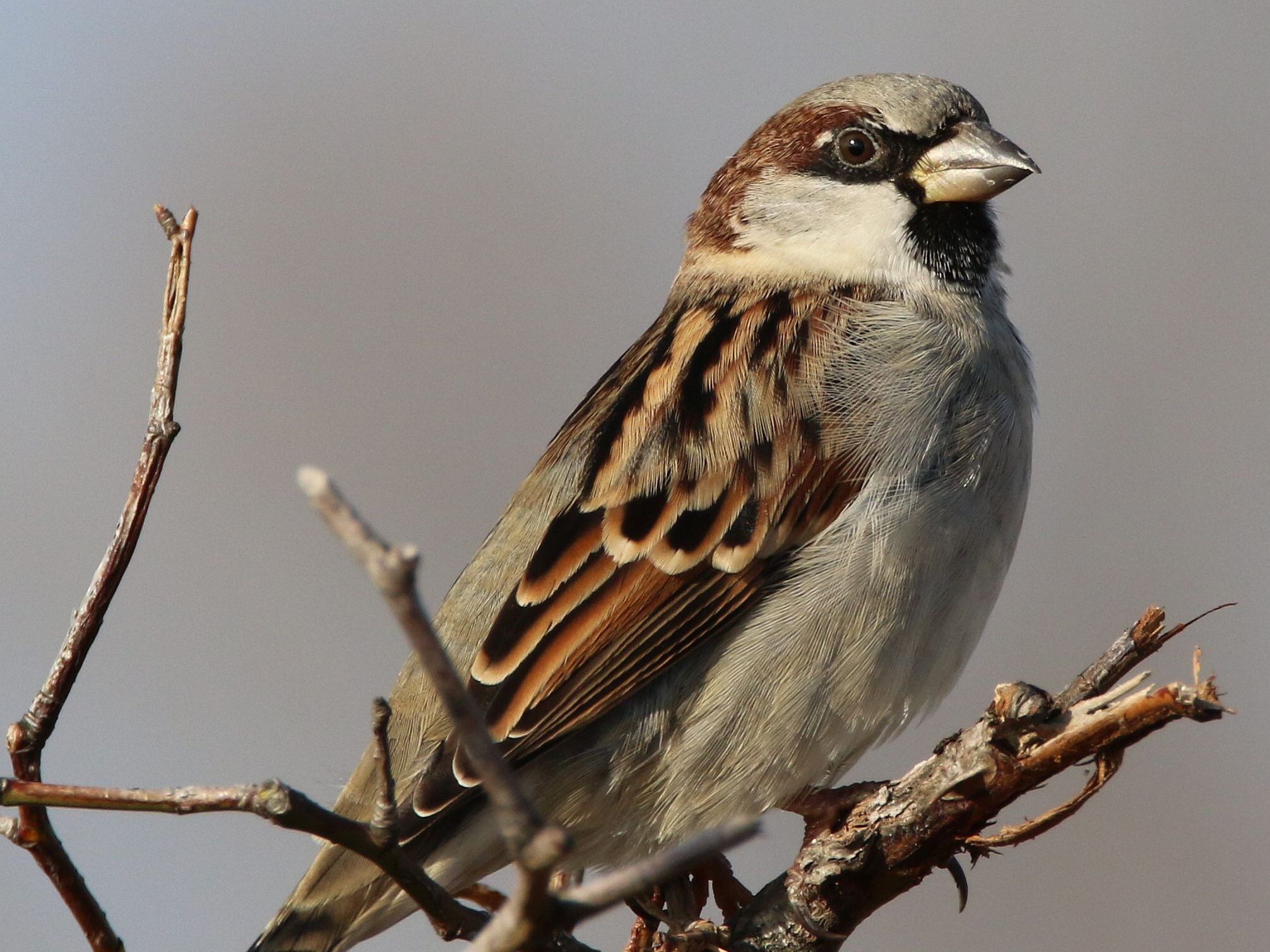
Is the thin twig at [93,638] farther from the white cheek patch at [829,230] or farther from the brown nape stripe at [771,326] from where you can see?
the white cheek patch at [829,230]

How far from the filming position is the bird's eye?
13.3 feet

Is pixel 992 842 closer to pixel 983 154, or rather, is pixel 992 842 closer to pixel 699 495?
pixel 699 495

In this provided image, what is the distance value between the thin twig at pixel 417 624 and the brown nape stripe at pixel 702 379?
2.08 m

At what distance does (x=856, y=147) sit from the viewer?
4051 millimetres

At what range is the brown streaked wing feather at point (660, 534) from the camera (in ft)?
10.2

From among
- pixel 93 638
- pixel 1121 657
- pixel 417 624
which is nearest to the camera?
pixel 417 624

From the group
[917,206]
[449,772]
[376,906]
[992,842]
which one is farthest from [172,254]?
[917,206]

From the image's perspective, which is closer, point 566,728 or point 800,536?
point 566,728

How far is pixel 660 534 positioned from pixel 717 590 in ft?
0.60

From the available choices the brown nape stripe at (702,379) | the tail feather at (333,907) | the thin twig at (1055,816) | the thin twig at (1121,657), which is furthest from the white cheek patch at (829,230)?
the tail feather at (333,907)

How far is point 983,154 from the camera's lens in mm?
3891

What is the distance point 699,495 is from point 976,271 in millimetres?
1172

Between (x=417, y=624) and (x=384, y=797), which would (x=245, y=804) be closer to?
(x=384, y=797)

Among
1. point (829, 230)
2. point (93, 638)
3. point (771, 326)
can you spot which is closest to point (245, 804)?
point (93, 638)
